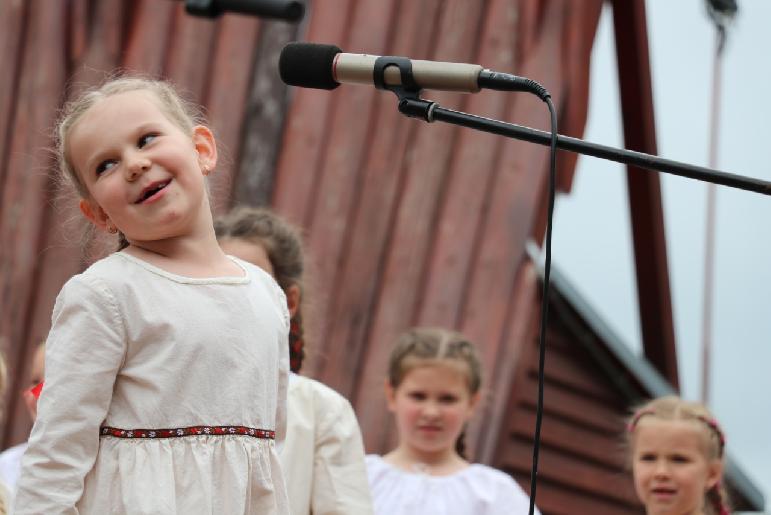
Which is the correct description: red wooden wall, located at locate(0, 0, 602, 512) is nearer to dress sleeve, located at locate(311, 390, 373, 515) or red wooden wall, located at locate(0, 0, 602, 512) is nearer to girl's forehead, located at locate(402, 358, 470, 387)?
girl's forehead, located at locate(402, 358, 470, 387)

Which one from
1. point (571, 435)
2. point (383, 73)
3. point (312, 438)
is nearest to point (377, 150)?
point (571, 435)

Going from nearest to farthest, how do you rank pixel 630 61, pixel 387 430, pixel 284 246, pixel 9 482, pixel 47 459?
pixel 47 459 < pixel 284 246 < pixel 9 482 < pixel 387 430 < pixel 630 61

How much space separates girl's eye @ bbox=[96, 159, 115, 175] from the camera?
86.4 inches

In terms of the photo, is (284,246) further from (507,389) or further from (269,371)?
(507,389)

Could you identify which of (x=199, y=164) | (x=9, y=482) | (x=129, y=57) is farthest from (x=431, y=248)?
(x=199, y=164)

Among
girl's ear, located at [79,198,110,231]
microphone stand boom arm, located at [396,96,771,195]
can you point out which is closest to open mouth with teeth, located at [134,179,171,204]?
girl's ear, located at [79,198,110,231]

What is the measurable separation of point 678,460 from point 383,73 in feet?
5.73

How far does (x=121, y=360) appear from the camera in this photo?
6.89 feet

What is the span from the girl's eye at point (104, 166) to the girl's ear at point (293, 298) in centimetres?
112

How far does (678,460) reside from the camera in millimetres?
3635

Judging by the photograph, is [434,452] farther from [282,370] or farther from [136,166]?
[136,166]

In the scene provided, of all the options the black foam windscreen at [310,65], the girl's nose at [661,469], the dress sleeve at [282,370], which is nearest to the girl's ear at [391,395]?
the girl's nose at [661,469]

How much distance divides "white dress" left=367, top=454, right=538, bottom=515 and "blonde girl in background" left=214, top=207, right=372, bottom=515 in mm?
797

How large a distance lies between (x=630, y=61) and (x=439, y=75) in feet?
18.4
